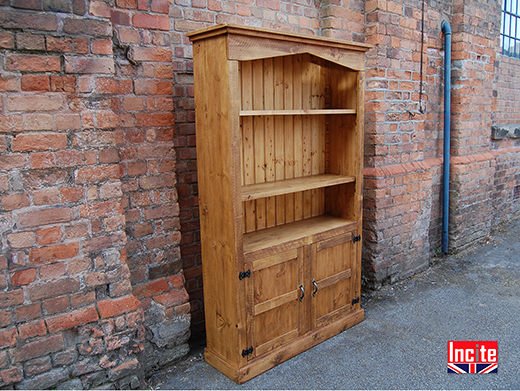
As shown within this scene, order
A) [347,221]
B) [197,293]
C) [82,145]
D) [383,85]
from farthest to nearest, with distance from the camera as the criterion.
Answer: [383,85] < [347,221] < [197,293] < [82,145]

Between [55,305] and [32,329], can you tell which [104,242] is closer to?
[55,305]

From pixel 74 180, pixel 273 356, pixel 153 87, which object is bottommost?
pixel 273 356

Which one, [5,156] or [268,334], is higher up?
[5,156]

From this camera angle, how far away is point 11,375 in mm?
1986

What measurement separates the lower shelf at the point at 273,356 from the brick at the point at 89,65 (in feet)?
6.04

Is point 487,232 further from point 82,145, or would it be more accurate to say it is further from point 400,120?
point 82,145

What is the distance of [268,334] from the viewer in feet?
8.96

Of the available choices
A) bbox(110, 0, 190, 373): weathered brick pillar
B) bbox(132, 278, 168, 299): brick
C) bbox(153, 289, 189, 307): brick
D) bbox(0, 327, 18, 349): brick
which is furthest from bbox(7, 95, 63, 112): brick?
bbox(153, 289, 189, 307): brick

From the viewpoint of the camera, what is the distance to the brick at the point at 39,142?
1.93 metres

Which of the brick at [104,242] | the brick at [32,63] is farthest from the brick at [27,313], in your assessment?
the brick at [32,63]

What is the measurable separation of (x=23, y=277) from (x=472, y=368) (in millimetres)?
2681

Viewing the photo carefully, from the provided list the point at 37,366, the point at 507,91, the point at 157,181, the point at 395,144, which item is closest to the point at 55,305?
the point at 37,366

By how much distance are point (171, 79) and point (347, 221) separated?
165cm

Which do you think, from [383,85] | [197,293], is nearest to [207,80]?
[197,293]
